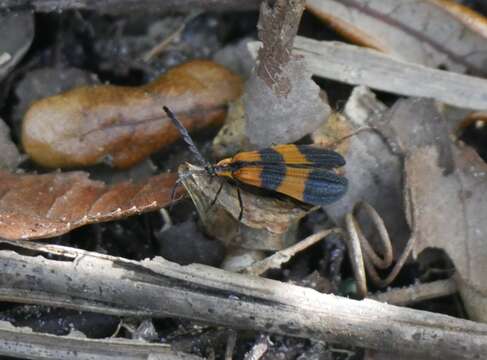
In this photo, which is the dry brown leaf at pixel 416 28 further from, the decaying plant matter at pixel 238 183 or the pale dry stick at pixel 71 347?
the pale dry stick at pixel 71 347

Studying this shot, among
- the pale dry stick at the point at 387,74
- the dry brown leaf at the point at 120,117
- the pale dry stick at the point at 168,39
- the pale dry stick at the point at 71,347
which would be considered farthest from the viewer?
the pale dry stick at the point at 168,39

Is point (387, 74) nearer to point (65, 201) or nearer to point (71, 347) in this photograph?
point (65, 201)

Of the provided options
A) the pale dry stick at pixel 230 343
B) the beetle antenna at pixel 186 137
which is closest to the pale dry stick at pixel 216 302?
the pale dry stick at pixel 230 343

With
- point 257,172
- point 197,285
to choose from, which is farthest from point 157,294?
point 257,172

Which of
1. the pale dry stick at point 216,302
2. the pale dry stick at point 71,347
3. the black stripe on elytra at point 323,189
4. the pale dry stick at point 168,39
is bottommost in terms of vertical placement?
the pale dry stick at point 71,347

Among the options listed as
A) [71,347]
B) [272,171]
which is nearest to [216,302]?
[71,347]
